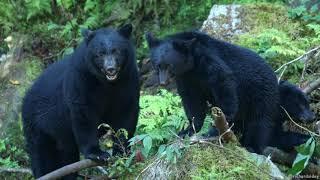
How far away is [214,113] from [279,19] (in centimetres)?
480

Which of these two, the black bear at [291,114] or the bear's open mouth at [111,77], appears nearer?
the bear's open mouth at [111,77]

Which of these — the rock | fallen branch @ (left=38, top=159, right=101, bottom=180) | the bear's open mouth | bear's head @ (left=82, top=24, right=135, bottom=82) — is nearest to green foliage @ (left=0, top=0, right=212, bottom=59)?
the rock

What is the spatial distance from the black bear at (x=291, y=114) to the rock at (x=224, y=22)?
291 cm

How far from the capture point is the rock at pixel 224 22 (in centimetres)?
977

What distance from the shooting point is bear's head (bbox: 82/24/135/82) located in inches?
248

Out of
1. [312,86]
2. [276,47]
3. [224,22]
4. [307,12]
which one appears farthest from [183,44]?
[307,12]

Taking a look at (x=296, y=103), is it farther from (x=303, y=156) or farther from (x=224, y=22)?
(x=224, y=22)

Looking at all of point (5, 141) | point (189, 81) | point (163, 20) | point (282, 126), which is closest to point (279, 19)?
point (163, 20)

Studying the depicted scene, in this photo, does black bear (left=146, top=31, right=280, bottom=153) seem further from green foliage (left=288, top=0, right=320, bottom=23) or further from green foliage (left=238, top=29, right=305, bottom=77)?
green foliage (left=288, top=0, right=320, bottom=23)

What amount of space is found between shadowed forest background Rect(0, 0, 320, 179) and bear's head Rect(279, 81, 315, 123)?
257 mm

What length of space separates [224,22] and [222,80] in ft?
12.5

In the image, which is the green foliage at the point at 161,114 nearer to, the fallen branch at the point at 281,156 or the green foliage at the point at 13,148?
the fallen branch at the point at 281,156

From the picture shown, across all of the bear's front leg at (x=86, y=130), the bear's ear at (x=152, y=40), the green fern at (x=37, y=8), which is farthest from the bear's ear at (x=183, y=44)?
the green fern at (x=37, y=8)

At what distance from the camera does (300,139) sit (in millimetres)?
6742
